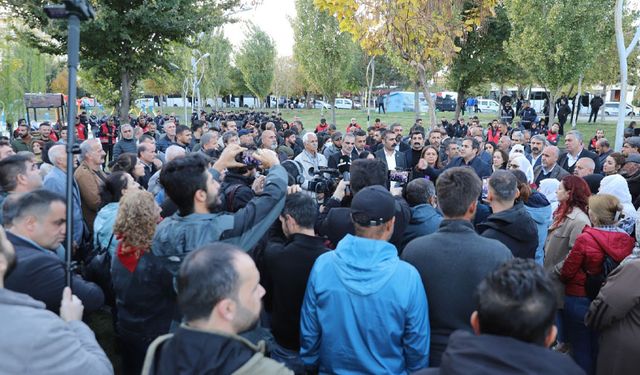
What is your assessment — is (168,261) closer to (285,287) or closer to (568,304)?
(285,287)

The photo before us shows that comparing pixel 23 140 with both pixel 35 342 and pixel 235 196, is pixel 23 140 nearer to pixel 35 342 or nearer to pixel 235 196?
pixel 235 196

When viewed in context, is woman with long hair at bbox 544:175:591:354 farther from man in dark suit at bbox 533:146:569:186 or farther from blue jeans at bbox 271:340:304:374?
man in dark suit at bbox 533:146:569:186

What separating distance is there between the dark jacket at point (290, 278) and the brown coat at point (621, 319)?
186 centimetres

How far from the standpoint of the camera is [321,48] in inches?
1029

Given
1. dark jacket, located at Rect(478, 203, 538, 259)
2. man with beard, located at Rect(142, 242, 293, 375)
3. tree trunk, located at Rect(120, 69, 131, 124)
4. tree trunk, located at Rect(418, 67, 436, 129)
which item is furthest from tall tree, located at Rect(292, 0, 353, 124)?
man with beard, located at Rect(142, 242, 293, 375)

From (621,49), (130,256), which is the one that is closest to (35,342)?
(130,256)

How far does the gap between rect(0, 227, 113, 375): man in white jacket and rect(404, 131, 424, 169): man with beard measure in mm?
6823

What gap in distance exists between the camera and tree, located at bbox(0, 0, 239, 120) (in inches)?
432

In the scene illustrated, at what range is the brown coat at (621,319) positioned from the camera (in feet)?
9.69

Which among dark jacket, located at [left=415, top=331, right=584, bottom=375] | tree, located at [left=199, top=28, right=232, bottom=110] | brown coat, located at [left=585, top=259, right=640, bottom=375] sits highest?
tree, located at [left=199, top=28, right=232, bottom=110]

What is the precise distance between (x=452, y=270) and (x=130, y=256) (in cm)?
199

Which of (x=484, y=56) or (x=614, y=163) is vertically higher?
(x=484, y=56)

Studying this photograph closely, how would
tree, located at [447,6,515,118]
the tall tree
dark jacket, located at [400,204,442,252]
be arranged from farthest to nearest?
the tall tree, tree, located at [447,6,515,118], dark jacket, located at [400,204,442,252]

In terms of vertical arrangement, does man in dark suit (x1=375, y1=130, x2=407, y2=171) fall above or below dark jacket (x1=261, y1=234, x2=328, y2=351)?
above
